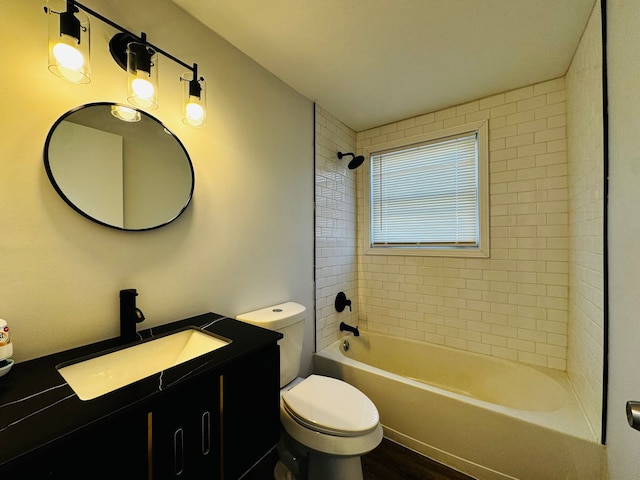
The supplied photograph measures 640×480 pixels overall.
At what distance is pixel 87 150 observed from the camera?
998mm

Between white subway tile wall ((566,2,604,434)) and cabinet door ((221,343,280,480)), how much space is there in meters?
1.52

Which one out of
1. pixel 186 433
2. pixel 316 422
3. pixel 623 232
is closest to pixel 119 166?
pixel 186 433

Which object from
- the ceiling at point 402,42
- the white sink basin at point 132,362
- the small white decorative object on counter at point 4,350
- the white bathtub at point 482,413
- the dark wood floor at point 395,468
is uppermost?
the ceiling at point 402,42

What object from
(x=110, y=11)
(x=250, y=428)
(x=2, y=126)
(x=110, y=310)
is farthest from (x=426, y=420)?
(x=110, y=11)

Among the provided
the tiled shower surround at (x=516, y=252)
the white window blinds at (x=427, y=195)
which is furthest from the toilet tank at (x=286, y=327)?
the white window blinds at (x=427, y=195)

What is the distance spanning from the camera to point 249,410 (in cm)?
99

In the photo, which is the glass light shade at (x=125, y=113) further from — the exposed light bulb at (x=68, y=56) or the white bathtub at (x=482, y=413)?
the white bathtub at (x=482, y=413)

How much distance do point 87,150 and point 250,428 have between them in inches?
47.4

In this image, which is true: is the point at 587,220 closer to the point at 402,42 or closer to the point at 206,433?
the point at 402,42

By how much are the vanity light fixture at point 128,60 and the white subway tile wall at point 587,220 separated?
187 centimetres

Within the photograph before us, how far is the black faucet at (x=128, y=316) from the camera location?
103 centimetres

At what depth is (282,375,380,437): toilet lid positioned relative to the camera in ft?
3.86

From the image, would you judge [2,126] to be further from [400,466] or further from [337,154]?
[400,466]

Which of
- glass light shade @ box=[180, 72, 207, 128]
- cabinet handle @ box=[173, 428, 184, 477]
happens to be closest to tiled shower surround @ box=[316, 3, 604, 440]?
glass light shade @ box=[180, 72, 207, 128]
